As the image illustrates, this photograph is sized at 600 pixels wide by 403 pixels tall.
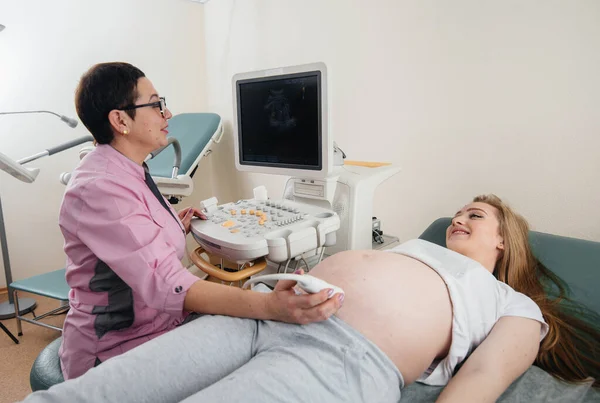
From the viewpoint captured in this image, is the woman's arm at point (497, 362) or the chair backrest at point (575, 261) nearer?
the woman's arm at point (497, 362)

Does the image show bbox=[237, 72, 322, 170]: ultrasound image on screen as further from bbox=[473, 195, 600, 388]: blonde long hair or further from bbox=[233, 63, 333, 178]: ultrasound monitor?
bbox=[473, 195, 600, 388]: blonde long hair

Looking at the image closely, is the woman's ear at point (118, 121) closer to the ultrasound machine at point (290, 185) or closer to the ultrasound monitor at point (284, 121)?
the ultrasound machine at point (290, 185)

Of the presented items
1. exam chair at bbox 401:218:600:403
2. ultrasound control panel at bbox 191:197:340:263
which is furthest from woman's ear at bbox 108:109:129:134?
exam chair at bbox 401:218:600:403

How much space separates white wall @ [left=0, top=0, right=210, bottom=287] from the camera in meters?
2.67

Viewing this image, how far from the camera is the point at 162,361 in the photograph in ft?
2.84

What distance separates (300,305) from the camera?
35.6 inches

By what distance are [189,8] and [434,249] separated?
9.53 feet

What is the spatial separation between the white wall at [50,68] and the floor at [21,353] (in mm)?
480

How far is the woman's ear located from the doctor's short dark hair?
1cm

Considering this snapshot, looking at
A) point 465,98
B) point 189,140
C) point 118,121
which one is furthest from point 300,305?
point 189,140

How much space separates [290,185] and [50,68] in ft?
7.06

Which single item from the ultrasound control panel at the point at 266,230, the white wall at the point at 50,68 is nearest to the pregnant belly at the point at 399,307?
the ultrasound control panel at the point at 266,230

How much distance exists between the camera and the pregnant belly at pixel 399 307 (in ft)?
3.13

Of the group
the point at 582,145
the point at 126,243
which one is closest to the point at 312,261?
the point at 126,243
